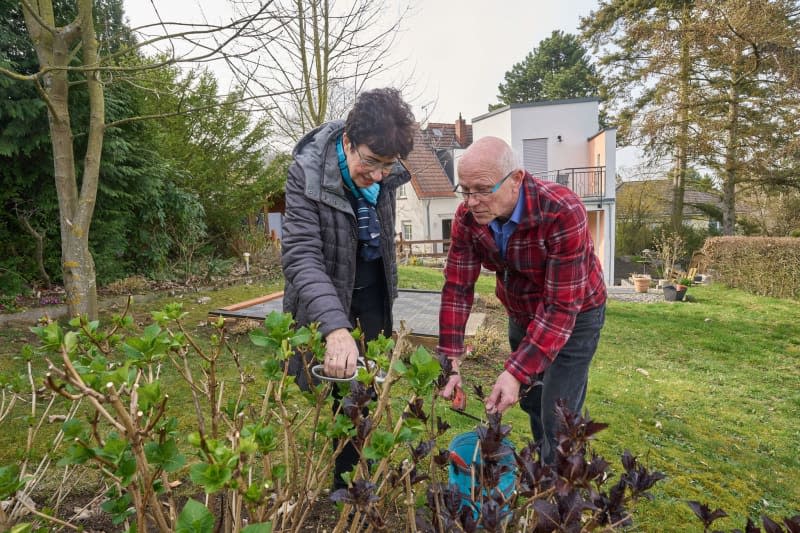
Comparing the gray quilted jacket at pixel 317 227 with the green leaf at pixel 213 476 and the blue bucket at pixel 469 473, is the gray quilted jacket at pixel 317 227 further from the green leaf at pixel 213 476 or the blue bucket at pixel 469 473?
the green leaf at pixel 213 476

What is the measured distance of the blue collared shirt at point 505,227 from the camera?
6.32 feet

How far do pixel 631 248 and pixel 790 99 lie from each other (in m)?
9.19

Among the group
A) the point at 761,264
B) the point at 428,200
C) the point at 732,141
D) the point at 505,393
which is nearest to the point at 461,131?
the point at 428,200

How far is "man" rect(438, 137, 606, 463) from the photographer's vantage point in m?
1.80

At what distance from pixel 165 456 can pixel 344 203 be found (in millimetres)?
1160

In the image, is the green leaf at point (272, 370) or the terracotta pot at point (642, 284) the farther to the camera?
the terracotta pot at point (642, 284)

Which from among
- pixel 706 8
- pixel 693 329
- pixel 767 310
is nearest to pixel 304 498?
pixel 693 329

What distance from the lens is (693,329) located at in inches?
304

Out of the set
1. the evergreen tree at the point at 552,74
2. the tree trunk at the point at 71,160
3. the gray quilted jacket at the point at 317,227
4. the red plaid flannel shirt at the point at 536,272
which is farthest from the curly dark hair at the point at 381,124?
the evergreen tree at the point at 552,74

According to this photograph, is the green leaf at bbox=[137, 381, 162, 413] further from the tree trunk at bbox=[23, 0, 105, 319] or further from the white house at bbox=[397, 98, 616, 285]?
the white house at bbox=[397, 98, 616, 285]

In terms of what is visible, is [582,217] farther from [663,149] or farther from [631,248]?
[631,248]

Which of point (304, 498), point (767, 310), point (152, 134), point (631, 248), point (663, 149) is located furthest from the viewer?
point (631, 248)

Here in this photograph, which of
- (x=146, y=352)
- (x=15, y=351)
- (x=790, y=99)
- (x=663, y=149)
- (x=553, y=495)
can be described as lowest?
(x=15, y=351)

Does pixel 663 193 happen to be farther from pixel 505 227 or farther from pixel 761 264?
pixel 505 227
